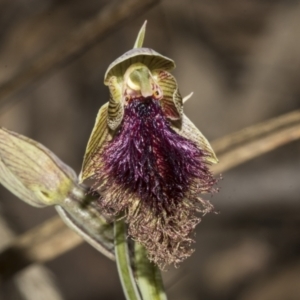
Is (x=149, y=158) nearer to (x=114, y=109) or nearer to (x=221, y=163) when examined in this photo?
(x=114, y=109)

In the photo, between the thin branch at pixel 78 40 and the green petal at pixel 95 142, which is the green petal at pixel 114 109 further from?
the thin branch at pixel 78 40

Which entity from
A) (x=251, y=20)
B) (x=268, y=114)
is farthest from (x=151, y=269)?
(x=251, y=20)

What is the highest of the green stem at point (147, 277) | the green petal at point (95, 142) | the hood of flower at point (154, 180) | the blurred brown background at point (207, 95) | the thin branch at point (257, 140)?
the blurred brown background at point (207, 95)

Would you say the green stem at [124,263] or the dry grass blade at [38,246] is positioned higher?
the dry grass blade at [38,246]

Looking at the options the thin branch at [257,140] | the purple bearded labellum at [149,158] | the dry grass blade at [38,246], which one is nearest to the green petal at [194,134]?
the purple bearded labellum at [149,158]

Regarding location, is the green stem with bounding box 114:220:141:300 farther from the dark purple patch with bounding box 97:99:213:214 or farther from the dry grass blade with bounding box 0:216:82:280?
the dry grass blade with bounding box 0:216:82:280
